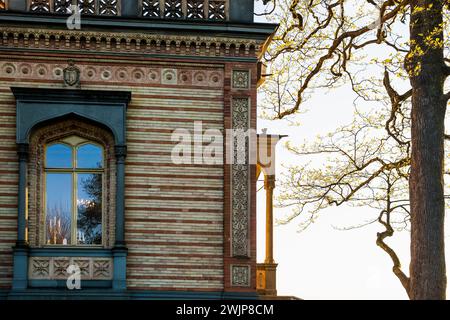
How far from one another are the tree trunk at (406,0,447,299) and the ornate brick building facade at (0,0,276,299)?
3.94m

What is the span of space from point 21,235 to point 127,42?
17.8 ft

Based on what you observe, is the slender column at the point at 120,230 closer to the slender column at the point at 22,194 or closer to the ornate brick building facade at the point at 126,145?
the ornate brick building facade at the point at 126,145

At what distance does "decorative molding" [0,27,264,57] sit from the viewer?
24547 millimetres

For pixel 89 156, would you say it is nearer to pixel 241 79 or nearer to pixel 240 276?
pixel 241 79

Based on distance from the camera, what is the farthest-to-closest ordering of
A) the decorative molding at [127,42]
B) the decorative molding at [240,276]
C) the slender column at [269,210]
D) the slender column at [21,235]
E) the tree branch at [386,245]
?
the slender column at [269,210] → the tree branch at [386,245] → the decorative molding at [127,42] → the decorative molding at [240,276] → the slender column at [21,235]

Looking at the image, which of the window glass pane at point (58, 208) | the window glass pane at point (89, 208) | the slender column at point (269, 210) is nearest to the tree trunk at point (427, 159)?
the slender column at point (269, 210)

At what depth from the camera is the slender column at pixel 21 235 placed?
2355cm

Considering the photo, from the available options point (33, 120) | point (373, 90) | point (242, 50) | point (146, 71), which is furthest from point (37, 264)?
point (373, 90)

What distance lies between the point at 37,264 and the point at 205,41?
6.89 meters

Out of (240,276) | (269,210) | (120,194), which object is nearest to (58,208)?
(120,194)

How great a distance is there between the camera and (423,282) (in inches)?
946

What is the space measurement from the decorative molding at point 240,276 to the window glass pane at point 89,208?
3385mm

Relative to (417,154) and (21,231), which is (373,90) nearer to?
(417,154)

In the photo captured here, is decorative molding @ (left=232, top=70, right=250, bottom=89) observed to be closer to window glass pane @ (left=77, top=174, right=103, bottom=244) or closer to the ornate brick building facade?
the ornate brick building facade
